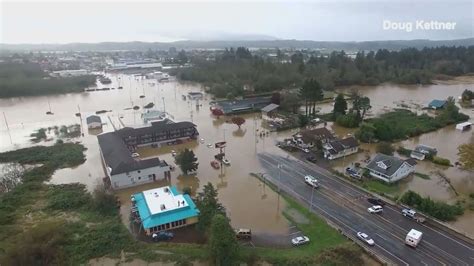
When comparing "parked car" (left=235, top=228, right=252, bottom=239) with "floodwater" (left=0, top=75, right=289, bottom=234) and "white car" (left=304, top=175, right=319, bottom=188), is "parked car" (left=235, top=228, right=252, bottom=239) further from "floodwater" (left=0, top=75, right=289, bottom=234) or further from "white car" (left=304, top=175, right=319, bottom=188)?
"white car" (left=304, top=175, right=319, bottom=188)

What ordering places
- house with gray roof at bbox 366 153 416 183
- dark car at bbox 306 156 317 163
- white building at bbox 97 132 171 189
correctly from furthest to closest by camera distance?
dark car at bbox 306 156 317 163, house with gray roof at bbox 366 153 416 183, white building at bbox 97 132 171 189

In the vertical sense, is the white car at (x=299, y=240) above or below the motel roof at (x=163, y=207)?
below

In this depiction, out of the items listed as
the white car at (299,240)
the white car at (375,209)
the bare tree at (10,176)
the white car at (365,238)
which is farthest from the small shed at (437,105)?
the bare tree at (10,176)

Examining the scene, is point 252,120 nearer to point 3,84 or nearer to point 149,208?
point 149,208

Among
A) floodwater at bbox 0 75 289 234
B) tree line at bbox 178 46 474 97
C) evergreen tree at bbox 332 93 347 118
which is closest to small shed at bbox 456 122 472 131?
evergreen tree at bbox 332 93 347 118

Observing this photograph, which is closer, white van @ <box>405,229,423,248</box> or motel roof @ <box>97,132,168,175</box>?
white van @ <box>405,229,423,248</box>

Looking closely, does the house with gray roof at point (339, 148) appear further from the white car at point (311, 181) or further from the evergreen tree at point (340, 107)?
the evergreen tree at point (340, 107)

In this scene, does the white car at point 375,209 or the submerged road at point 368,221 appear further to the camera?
the white car at point 375,209
